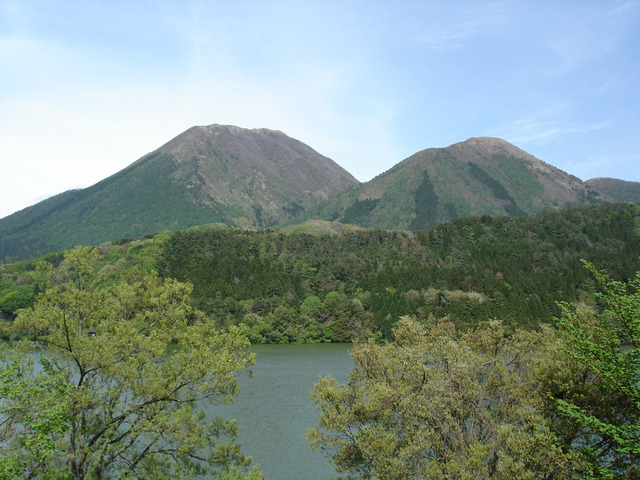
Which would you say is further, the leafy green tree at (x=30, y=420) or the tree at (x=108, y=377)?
the tree at (x=108, y=377)

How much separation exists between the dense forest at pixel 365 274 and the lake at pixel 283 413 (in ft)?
114

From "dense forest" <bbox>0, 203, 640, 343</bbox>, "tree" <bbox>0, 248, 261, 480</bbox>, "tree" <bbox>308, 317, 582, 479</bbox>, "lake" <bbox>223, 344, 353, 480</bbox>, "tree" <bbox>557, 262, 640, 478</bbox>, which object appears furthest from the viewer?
"dense forest" <bbox>0, 203, 640, 343</bbox>

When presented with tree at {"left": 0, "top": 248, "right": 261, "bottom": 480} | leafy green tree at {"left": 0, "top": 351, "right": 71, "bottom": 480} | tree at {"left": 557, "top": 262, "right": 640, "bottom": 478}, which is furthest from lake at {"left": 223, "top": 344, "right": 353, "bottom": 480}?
leafy green tree at {"left": 0, "top": 351, "right": 71, "bottom": 480}

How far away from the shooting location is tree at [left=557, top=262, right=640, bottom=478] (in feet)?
60.0

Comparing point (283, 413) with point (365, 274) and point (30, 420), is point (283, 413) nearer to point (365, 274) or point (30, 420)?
point (30, 420)

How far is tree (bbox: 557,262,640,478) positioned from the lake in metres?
13.9

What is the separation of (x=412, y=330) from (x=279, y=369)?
58.3m

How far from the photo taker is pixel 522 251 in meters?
177

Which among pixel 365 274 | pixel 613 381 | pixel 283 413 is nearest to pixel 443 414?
pixel 613 381

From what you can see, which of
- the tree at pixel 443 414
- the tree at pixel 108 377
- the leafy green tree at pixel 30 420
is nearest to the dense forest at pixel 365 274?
the tree at pixel 443 414

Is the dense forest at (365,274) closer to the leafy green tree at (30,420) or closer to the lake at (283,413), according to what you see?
the lake at (283,413)

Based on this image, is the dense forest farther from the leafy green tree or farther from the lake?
the leafy green tree

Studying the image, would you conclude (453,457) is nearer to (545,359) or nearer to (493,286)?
(545,359)

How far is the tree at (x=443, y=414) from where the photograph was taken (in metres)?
19.9
